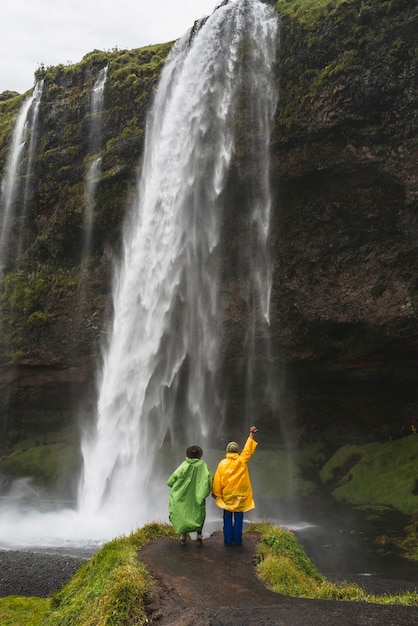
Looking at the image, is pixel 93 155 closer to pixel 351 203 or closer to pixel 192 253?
pixel 192 253

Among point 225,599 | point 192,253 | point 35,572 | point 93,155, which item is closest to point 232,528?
point 225,599

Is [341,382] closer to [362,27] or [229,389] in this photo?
[229,389]

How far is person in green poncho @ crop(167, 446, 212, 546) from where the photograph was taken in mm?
7727

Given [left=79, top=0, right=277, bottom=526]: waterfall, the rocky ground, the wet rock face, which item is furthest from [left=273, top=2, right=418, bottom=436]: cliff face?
the rocky ground

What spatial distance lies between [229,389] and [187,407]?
217 cm

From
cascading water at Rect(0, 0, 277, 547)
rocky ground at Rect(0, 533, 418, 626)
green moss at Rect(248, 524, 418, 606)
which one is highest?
cascading water at Rect(0, 0, 277, 547)

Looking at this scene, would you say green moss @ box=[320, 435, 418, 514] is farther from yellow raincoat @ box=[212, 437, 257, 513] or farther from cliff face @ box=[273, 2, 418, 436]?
yellow raincoat @ box=[212, 437, 257, 513]

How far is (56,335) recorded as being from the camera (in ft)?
89.1

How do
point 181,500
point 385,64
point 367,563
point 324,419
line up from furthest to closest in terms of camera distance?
point 324,419 < point 385,64 < point 367,563 < point 181,500

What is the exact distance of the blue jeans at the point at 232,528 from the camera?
316 inches

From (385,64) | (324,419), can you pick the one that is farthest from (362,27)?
(324,419)

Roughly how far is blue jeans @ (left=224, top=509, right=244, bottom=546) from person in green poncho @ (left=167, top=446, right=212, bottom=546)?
0.44 meters

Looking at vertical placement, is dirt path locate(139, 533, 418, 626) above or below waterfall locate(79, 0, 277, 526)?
below

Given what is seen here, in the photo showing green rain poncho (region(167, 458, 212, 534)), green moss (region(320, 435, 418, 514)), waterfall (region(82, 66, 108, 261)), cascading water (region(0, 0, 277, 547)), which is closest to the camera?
green rain poncho (region(167, 458, 212, 534))
